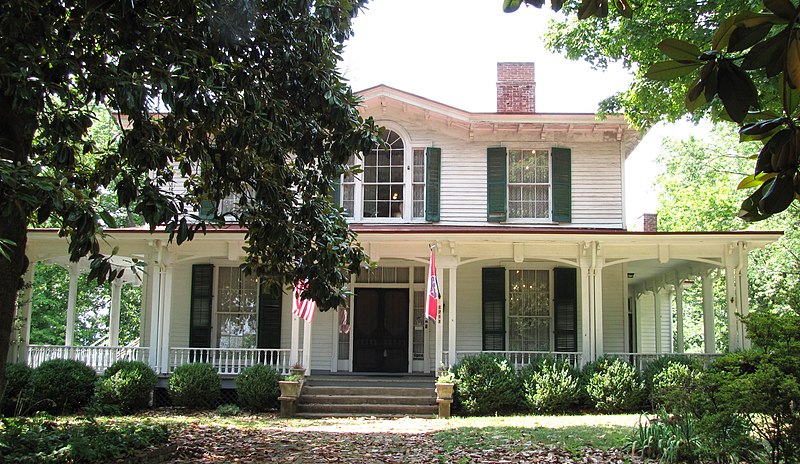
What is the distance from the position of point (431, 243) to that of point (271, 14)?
27.3 feet

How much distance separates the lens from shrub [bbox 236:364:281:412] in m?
15.3

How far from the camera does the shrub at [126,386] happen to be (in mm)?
15078

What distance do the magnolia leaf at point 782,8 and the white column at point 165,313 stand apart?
16133 millimetres

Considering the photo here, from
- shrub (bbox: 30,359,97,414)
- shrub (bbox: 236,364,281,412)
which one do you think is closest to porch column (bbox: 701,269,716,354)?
shrub (bbox: 236,364,281,412)

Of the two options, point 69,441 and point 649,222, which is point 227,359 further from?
point 649,222

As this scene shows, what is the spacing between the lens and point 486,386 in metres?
14.6

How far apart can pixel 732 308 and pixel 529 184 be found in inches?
224

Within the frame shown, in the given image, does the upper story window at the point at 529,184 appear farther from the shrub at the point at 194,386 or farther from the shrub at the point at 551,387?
the shrub at the point at 194,386

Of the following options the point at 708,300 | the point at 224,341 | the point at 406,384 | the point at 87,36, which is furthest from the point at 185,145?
the point at 708,300

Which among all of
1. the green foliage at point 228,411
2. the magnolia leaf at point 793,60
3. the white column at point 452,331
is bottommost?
the green foliage at point 228,411

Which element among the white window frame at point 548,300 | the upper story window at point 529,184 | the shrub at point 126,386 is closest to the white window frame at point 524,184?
the upper story window at point 529,184

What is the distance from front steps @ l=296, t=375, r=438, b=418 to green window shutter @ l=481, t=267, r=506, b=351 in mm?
2473

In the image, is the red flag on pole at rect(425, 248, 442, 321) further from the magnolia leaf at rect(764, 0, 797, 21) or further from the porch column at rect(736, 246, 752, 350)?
the magnolia leaf at rect(764, 0, 797, 21)

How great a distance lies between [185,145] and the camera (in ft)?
30.2
